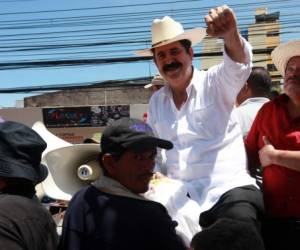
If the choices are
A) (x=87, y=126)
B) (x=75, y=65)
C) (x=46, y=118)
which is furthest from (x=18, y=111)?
(x=75, y=65)

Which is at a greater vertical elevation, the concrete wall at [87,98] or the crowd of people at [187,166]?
the crowd of people at [187,166]

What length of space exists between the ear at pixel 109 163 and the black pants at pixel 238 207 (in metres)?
0.62

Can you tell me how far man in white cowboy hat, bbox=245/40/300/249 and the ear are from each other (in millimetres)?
891

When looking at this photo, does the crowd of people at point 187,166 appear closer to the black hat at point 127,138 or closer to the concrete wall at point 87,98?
the black hat at point 127,138

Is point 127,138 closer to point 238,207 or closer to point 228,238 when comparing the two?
point 228,238

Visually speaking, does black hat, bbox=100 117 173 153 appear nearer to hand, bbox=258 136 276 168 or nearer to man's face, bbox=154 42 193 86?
hand, bbox=258 136 276 168

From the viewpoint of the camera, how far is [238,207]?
8.49ft

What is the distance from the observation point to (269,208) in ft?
9.11

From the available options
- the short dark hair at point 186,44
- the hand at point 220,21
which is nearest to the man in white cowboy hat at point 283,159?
the hand at point 220,21

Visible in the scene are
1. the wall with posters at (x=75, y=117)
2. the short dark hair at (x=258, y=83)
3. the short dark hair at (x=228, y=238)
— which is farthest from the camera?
the wall with posters at (x=75, y=117)

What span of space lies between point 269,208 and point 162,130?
29.9 inches

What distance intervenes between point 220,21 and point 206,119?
1.90 ft

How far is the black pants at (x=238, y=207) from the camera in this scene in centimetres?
255

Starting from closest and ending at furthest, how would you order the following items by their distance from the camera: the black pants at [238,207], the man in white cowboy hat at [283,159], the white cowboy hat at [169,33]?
1. the black pants at [238,207]
2. the man in white cowboy hat at [283,159]
3. the white cowboy hat at [169,33]
